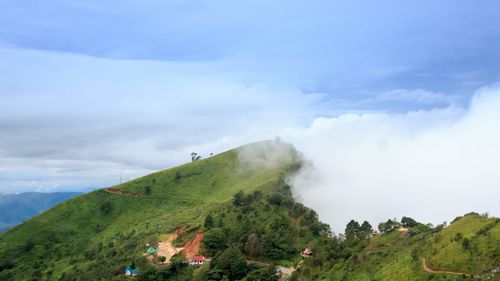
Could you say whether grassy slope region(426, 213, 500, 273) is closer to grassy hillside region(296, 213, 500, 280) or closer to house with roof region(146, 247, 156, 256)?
grassy hillside region(296, 213, 500, 280)

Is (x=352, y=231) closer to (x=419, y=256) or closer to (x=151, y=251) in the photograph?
(x=419, y=256)

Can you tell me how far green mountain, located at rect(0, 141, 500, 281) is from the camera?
222 feet

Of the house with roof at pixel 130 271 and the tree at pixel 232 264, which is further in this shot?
the house with roof at pixel 130 271

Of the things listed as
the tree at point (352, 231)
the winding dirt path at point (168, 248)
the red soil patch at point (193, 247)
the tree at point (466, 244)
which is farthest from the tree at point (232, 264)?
the tree at point (466, 244)

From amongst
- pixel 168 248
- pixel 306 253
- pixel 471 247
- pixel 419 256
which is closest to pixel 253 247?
pixel 306 253

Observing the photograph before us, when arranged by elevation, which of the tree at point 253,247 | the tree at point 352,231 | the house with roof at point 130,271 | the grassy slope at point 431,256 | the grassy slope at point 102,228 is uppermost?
the grassy slope at point 102,228

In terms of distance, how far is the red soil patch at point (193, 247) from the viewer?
115 metres

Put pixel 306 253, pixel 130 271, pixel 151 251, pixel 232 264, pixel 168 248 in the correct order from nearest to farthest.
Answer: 1. pixel 232 264
2. pixel 306 253
3. pixel 130 271
4. pixel 151 251
5. pixel 168 248

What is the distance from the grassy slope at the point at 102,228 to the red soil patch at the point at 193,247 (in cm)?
1420

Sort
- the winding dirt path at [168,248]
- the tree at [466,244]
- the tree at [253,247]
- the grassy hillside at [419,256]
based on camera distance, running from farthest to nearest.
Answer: the winding dirt path at [168,248] < the tree at [253,247] < the tree at [466,244] < the grassy hillside at [419,256]

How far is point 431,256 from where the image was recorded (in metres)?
65.3


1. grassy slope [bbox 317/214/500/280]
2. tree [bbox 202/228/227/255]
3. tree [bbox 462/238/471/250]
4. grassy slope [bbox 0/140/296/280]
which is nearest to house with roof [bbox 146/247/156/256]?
grassy slope [bbox 0/140/296/280]

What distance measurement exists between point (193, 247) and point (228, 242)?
11181 mm

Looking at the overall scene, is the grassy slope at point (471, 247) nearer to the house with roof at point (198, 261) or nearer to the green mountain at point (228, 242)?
the green mountain at point (228, 242)
